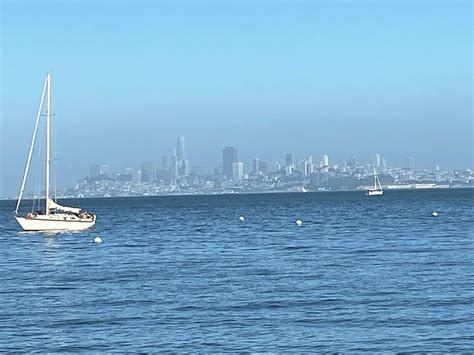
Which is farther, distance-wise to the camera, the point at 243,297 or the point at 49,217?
the point at 49,217

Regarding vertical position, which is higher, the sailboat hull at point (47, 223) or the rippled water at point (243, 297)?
the sailboat hull at point (47, 223)

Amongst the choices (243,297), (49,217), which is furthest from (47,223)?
(243,297)

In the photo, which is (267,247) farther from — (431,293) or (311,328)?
(311,328)

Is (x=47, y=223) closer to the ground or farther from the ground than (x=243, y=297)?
farther from the ground

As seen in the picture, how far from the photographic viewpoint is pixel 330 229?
94.2 m

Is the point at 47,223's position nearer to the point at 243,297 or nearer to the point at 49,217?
the point at 49,217

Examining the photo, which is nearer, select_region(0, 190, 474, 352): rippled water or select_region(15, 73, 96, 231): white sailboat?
select_region(0, 190, 474, 352): rippled water

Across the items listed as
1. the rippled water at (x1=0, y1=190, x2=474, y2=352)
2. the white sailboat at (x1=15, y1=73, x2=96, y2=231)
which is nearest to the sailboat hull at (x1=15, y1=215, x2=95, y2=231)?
the white sailboat at (x1=15, y1=73, x2=96, y2=231)

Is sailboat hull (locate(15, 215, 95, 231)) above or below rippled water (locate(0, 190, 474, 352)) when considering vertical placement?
above

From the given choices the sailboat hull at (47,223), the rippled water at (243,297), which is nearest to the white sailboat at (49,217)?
the sailboat hull at (47,223)

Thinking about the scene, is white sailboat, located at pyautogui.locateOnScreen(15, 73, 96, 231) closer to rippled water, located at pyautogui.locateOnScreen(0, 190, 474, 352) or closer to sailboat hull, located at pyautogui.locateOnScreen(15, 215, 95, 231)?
sailboat hull, located at pyautogui.locateOnScreen(15, 215, 95, 231)

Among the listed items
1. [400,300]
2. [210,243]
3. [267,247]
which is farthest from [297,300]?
[210,243]

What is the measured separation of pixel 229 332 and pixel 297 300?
7.21m

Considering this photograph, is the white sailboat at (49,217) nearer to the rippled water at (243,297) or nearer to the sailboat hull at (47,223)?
the sailboat hull at (47,223)
